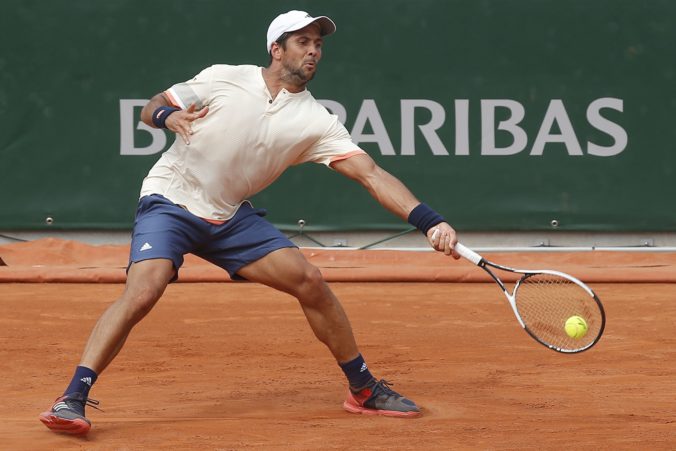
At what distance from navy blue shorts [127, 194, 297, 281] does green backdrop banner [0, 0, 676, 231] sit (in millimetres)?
4729

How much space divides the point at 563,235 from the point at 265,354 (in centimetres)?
398

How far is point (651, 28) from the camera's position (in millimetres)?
9562

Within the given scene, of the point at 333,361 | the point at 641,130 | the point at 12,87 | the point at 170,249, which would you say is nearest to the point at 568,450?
the point at 170,249

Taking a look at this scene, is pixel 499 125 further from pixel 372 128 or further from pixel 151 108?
pixel 151 108

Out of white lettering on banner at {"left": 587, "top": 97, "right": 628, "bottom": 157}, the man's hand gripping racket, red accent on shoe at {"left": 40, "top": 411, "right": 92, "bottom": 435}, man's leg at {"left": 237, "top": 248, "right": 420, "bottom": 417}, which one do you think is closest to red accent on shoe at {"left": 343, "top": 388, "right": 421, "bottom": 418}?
man's leg at {"left": 237, "top": 248, "right": 420, "bottom": 417}

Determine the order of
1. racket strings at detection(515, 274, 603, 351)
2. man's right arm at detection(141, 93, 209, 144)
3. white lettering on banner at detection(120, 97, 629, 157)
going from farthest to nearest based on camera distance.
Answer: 1. white lettering on banner at detection(120, 97, 629, 157)
2. racket strings at detection(515, 274, 603, 351)
3. man's right arm at detection(141, 93, 209, 144)

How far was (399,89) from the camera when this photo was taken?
9.57m

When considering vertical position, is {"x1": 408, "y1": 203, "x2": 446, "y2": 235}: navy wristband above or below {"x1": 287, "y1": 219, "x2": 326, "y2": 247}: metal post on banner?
above

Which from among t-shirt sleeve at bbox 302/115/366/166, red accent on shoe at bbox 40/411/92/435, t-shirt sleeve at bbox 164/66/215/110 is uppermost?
t-shirt sleeve at bbox 164/66/215/110

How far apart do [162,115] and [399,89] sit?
508cm

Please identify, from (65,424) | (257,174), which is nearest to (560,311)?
(257,174)

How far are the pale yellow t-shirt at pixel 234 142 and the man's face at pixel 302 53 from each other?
83 millimetres

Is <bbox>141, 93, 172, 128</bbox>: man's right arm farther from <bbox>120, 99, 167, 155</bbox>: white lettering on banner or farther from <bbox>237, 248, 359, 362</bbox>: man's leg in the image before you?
<bbox>120, 99, 167, 155</bbox>: white lettering on banner

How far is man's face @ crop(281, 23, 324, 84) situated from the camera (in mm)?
4852
